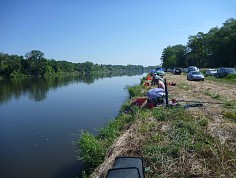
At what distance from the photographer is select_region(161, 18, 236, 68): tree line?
2226 inches

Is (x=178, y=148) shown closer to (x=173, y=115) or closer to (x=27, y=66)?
(x=173, y=115)

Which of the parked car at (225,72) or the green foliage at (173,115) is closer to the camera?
the green foliage at (173,115)

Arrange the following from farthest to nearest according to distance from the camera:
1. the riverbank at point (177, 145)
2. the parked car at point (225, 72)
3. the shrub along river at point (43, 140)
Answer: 1. the parked car at point (225, 72)
2. the shrub along river at point (43, 140)
3. the riverbank at point (177, 145)

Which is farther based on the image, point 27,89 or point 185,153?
point 27,89

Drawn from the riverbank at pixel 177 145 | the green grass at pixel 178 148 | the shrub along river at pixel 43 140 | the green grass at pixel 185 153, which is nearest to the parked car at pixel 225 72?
the shrub along river at pixel 43 140

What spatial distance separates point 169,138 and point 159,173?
159 cm

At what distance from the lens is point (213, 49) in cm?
6494

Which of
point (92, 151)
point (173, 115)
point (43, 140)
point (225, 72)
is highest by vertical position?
point (225, 72)

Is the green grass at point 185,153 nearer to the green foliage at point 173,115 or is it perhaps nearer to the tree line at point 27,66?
the green foliage at point 173,115

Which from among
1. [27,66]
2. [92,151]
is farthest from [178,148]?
[27,66]

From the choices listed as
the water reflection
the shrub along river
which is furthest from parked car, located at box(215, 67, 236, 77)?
the water reflection

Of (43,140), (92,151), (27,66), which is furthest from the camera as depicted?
(27,66)

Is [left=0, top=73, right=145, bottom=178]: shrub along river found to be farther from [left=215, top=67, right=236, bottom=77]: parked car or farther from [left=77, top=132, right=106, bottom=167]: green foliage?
[left=215, top=67, right=236, bottom=77]: parked car

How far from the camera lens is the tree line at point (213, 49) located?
56531 millimetres
